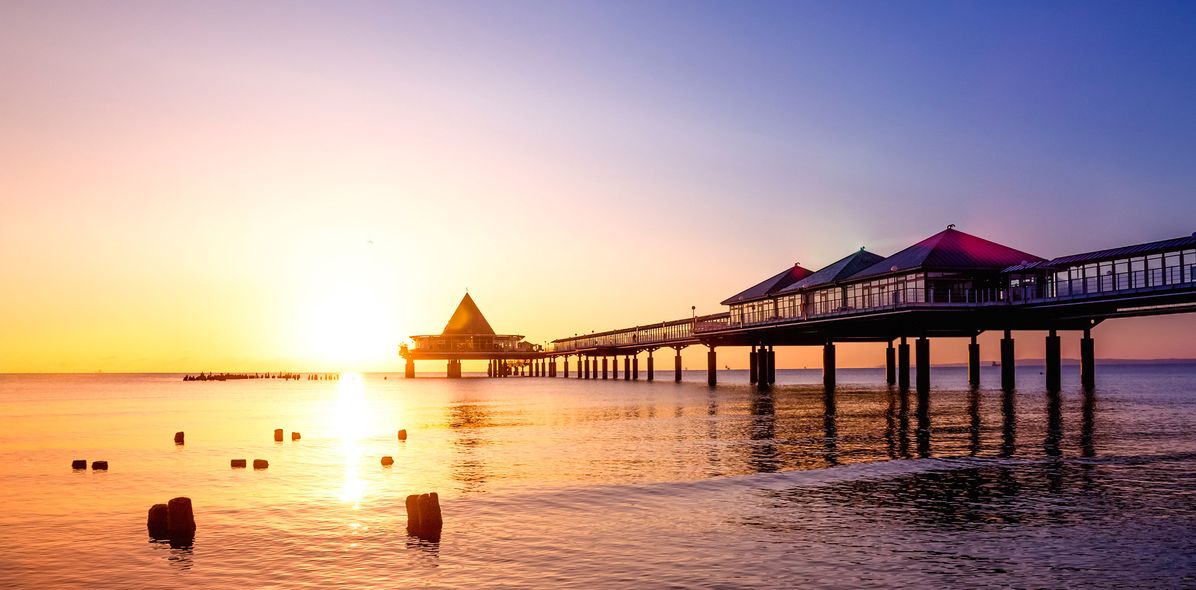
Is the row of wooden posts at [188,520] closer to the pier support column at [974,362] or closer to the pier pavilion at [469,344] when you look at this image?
the pier support column at [974,362]

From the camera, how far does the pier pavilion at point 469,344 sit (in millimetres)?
166875

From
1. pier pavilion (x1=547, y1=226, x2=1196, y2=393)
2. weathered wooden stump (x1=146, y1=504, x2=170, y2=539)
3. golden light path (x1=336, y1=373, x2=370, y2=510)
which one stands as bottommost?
golden light path (x1=336, y1=373, x2=370, y2=510)

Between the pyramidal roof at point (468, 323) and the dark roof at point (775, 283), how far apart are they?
79.7m

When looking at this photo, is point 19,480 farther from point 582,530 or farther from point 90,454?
point 582,530

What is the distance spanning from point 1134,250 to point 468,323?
132709 millimetres

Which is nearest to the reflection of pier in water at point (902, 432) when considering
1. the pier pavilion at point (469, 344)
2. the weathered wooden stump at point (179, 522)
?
the weathered wooden stump at point (179, 522)

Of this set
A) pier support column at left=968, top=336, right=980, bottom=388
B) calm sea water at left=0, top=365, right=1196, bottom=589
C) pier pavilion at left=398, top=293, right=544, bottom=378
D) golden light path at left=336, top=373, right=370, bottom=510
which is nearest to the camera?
calm sea water at left=0, top=365, right=1196, bottom=589

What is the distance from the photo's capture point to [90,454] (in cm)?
3625

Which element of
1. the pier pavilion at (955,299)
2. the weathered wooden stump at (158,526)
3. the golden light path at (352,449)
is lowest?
the golden light path at (352,449)

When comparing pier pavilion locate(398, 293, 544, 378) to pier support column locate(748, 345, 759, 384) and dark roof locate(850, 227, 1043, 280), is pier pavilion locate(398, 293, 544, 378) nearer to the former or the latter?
pier support column locate(748, 345, 759, 384)

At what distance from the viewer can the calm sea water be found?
48.6 feet

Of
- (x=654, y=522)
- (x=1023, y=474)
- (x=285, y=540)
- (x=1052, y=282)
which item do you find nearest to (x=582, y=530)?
(x=654, y=522)

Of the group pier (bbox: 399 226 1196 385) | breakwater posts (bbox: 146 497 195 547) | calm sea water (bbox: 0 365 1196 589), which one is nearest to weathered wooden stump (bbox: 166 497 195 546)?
breakwater posts (bbox: 146 497 195 547)

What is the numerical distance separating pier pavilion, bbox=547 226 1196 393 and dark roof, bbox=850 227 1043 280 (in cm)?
11
